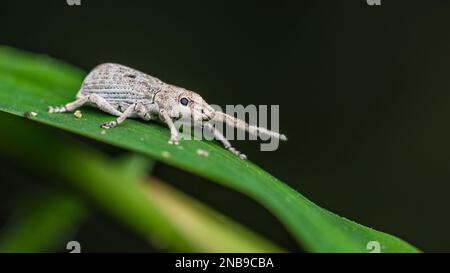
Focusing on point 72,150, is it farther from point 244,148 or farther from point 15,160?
point 244,148

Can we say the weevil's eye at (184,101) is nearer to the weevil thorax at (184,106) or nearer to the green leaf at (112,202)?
the weevil thorax at (184,106)

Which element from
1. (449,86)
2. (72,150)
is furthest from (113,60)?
(449,86)

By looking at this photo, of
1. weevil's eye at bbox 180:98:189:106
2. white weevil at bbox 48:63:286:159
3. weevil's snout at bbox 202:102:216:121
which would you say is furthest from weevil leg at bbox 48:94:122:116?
weevil's snout at bbox 202:102:216:121

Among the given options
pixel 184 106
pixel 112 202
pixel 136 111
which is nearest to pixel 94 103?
pixel 136 111

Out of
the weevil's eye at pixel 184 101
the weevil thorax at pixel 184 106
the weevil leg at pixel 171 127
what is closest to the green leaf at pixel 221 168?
the weevil leg at pixel 171 127

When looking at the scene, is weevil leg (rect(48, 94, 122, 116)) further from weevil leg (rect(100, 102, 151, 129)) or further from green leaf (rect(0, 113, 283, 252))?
green leaf (rect(0, 113, 283, 252))

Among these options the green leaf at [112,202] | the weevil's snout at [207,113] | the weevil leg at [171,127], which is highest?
the weevil's snout at [207,113]
